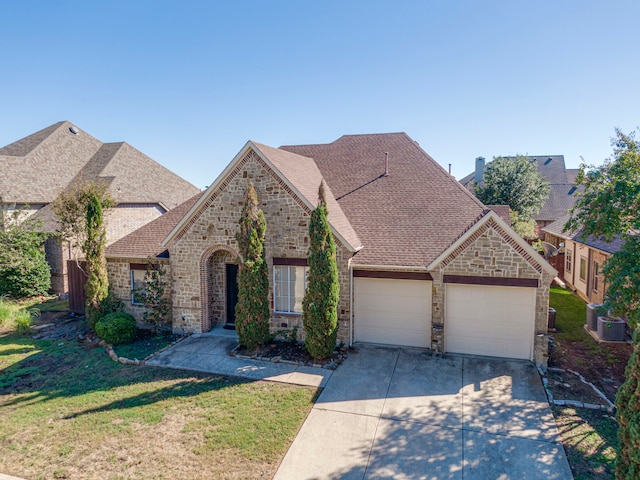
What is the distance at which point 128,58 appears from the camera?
16328mm

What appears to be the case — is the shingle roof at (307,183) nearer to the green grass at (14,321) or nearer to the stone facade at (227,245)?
the stone facade at (227,245)

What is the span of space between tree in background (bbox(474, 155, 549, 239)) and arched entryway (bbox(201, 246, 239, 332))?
1976 cm

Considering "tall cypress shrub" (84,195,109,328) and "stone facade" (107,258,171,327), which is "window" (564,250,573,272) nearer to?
"stone facade" (107,258,171,327)

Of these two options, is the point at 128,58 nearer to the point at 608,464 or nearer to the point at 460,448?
the point at 460,448

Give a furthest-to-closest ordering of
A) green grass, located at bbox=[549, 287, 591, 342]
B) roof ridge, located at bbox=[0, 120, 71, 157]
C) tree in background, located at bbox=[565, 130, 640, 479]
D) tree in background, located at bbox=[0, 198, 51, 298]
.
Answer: roof ridge, located at bbox=[0, 120, 71, 157], tree in background, located at bbox=[0, 198, 51, 298], green grass, located at bbox=[549, 287, 591, 342], tree in background, located at bbox=[565, 130, 640, 479]

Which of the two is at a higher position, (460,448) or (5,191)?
(5,191)

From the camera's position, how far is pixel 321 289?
1184cm

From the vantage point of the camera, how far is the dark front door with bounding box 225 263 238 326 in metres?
14.7

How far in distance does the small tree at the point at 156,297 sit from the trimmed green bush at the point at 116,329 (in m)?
0.90

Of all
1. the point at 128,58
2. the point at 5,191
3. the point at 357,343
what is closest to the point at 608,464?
the point at 357,343

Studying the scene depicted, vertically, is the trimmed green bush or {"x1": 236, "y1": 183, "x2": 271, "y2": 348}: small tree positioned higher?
{"x1": 236, "y1": 183, "x2": 271, "y2": 348}: small tree

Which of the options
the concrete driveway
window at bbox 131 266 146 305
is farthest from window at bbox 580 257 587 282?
window at bbox 131 266 146 305

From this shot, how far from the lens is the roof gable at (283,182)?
1316 centimetres

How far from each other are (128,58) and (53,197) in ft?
40.0
